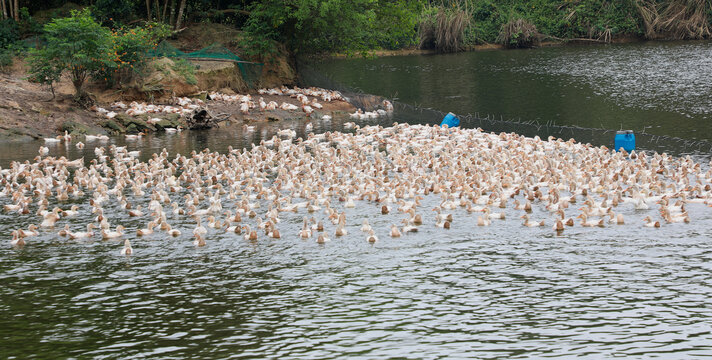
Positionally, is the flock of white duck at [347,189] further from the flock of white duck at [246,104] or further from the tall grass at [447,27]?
the tall grass at [447,27]

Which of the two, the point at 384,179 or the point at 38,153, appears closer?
the point at 384,179

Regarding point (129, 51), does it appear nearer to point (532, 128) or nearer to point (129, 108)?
point (129, 108)

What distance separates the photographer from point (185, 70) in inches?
1534

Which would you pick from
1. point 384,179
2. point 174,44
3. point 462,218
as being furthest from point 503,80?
point 462,218

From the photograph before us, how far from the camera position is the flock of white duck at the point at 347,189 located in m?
18.9

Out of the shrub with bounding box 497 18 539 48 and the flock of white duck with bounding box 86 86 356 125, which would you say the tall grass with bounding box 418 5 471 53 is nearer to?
the shrub with bounding box 497 18 539 48

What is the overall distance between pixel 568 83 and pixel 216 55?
22433mm

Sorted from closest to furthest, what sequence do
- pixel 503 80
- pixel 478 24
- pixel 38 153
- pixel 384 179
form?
pixel 384 179 < pixel 38 153 < pixel 503 80 < pixel 478 24

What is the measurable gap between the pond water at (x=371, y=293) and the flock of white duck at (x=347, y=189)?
0.35m

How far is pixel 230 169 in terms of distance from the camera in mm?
24469

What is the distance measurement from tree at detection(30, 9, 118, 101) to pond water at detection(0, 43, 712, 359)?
15193 millimetres

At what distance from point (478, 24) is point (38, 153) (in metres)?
58.4

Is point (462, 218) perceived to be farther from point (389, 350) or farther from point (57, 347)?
point (57, 347)

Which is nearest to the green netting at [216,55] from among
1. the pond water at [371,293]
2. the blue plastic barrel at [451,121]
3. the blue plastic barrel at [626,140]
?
the blue plastic barrel at [451,121]
